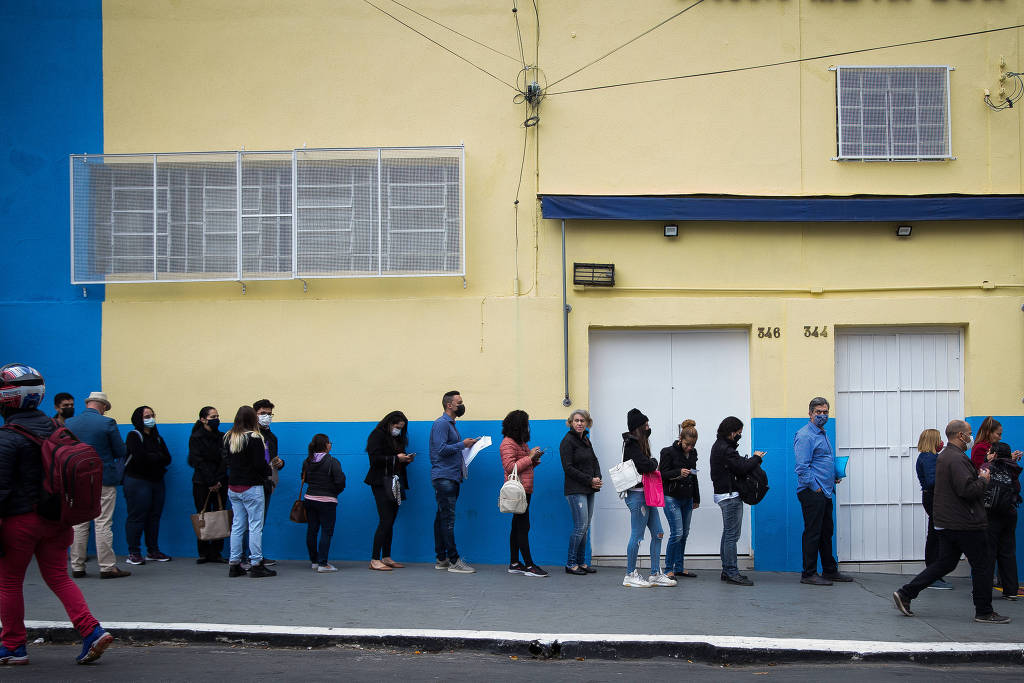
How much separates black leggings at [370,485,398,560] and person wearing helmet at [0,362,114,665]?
385 centimetres

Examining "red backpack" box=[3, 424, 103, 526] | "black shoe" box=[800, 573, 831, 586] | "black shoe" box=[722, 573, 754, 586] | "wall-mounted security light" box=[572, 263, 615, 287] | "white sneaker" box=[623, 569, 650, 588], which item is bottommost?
"black shoe" box=[800, 573, 831, 586]

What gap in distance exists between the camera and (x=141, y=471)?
1009cm

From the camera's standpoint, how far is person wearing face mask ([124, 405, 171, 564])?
32.9 feet

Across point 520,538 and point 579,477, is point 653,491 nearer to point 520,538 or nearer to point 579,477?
point 579,477

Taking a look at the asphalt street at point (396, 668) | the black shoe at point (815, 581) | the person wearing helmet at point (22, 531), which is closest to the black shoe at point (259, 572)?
the asphalt street at point (396, 668)

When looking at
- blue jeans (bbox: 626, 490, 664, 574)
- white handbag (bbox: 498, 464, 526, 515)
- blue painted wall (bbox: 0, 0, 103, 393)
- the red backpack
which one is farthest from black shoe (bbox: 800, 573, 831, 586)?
blue painted wall (bbox: 0, 0, 103, 393)

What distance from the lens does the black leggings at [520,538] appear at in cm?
1002

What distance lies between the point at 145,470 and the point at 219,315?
6.73ft

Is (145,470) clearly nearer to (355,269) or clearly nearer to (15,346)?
(15,346)

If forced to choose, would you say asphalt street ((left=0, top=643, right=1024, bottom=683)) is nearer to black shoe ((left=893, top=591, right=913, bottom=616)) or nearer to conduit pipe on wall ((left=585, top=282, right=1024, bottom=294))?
black shoe ((left=893, top=591, right=913, bottom=616))

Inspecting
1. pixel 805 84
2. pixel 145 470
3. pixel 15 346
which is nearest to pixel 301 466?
pixel 145 470

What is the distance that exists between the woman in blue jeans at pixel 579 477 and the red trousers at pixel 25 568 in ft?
16.6

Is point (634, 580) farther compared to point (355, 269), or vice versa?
point (355, 269)

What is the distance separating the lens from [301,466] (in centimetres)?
1064
